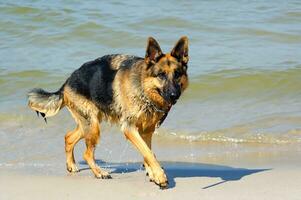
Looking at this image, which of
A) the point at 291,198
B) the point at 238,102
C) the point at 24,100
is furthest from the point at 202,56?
the point at 291,198

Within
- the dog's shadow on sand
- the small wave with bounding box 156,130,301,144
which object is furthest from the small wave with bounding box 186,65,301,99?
the dog's shadow on sand

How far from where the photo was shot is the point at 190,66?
1286 cm

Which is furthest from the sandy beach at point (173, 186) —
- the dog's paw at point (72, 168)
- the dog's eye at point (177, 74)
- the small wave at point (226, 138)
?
the small wave at point (226, 138)

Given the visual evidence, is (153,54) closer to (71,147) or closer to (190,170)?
(190,170)

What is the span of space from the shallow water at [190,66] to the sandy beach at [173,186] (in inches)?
37.2

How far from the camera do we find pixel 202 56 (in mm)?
13484

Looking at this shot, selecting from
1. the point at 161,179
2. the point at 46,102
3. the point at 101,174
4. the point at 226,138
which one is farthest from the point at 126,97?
the point at 226,138

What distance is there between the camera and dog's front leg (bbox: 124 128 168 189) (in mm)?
6559

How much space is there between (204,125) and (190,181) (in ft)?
9.11

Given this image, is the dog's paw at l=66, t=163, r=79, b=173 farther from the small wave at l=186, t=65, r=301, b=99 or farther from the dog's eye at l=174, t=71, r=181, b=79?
the small wave at l=186, t=65, r=301, b=99

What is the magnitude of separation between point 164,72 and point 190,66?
19.9 ft

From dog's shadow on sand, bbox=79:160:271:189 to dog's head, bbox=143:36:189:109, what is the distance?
80 cm

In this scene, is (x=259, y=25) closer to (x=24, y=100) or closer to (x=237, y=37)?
(x=237, y=37)

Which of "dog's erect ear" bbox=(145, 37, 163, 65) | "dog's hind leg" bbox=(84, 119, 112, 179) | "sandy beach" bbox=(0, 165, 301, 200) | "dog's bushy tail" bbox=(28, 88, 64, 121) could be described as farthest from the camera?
"dog's bushy tail" bbox=(28, 88, 64, 121)
